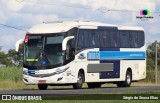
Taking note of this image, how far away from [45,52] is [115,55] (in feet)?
21.1

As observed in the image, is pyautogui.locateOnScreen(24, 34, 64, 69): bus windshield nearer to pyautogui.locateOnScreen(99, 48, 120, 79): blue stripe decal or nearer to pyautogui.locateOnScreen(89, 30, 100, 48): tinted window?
pyautogui.locateOnScreen(89, 30, 100, 48): tinted window

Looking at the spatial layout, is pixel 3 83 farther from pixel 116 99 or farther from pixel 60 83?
pixel 116 99

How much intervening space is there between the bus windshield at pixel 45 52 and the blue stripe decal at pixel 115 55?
9.37 ft

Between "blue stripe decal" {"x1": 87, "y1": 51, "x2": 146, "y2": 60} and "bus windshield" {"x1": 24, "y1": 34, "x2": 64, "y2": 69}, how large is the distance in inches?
112

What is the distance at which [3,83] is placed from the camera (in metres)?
47.2

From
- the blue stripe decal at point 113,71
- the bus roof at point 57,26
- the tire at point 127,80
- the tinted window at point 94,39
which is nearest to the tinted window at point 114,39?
the blue stripe decal at point 113,71

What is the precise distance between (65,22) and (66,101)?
14.8m

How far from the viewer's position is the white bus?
115ft

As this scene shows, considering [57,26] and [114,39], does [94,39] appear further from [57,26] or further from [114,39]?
[57,26]

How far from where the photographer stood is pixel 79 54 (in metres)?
36.4

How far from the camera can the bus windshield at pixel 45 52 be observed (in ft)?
115

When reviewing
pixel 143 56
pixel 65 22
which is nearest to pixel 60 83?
pixel 65 22

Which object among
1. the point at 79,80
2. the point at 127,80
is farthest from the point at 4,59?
the point at 79,80

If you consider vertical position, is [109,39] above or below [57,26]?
below
